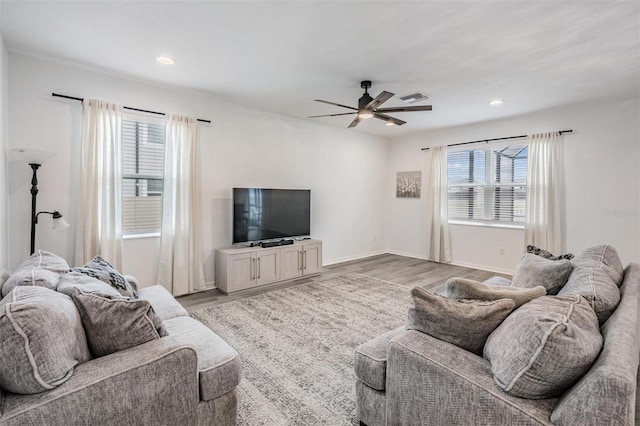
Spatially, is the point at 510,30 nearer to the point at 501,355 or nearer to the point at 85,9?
the point at 501,355

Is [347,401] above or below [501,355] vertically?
below

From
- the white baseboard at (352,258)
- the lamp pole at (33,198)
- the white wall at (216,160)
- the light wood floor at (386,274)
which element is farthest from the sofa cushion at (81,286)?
the white baseboard at (352,258)

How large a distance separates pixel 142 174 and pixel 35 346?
10.1 ft

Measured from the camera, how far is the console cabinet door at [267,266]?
4.33 metres

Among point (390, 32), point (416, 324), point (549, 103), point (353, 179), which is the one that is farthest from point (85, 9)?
point (549, 103)

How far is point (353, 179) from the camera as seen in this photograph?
632 centimetres

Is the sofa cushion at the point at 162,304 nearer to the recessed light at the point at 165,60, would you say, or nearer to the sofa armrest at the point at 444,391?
the sofa armrest at the point at 444,391

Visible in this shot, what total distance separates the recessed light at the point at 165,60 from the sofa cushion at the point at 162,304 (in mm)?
2262

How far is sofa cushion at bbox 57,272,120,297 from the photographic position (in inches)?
60.2

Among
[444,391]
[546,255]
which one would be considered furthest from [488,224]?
[444,391]

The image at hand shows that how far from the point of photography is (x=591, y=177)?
4.46 meters

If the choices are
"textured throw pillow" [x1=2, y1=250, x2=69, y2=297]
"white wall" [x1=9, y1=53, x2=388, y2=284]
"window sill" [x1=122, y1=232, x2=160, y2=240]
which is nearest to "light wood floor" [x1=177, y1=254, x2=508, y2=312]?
"white wall" [x1=9, y1=53, x2=388, y2=284]

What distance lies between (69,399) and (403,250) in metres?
6.30

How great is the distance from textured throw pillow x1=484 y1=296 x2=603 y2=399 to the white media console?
3427mm
